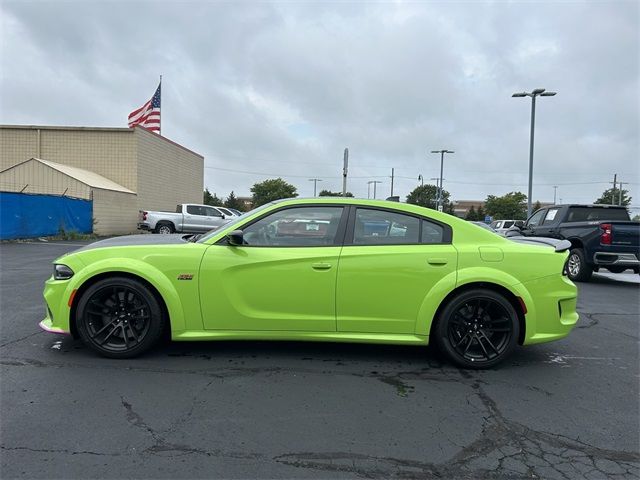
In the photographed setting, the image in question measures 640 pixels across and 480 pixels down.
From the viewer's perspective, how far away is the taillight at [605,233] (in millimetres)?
9500

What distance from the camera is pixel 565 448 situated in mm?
2908

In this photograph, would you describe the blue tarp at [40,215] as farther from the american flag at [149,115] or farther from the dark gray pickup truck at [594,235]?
the dark gray pickup truck at [594,235]

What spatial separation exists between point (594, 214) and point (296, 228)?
9581 millimetres

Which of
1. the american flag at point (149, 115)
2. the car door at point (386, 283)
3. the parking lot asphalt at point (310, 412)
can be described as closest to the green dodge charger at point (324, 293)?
the car door at point (386, 283)

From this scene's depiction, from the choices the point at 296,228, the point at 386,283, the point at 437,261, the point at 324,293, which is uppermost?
the point at 296,228

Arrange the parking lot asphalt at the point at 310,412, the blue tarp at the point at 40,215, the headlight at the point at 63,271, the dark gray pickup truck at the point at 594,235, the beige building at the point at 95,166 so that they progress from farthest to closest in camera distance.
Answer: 1. the beige building at the point at 95,166
2. the blue tarp at the point at 40,215
3. the dark gray pickup truck at the point at 594,235
4. the headlight at the point at 63,271
5. the parking lot asphalt at the point at 310,412

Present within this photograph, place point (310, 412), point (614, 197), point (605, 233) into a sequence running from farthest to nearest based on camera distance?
point (614, 197), point (605, 233), point (310, 412)

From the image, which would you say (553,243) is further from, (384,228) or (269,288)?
(269,288)

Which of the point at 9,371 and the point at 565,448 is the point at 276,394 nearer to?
the point at 565,448

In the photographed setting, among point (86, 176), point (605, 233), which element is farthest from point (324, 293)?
point (86, 176)

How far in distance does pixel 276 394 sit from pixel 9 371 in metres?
2.28

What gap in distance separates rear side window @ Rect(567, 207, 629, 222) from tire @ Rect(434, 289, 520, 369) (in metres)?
8.08

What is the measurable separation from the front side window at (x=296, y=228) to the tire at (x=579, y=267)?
7.84 meters

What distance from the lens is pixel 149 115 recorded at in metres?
29.6
